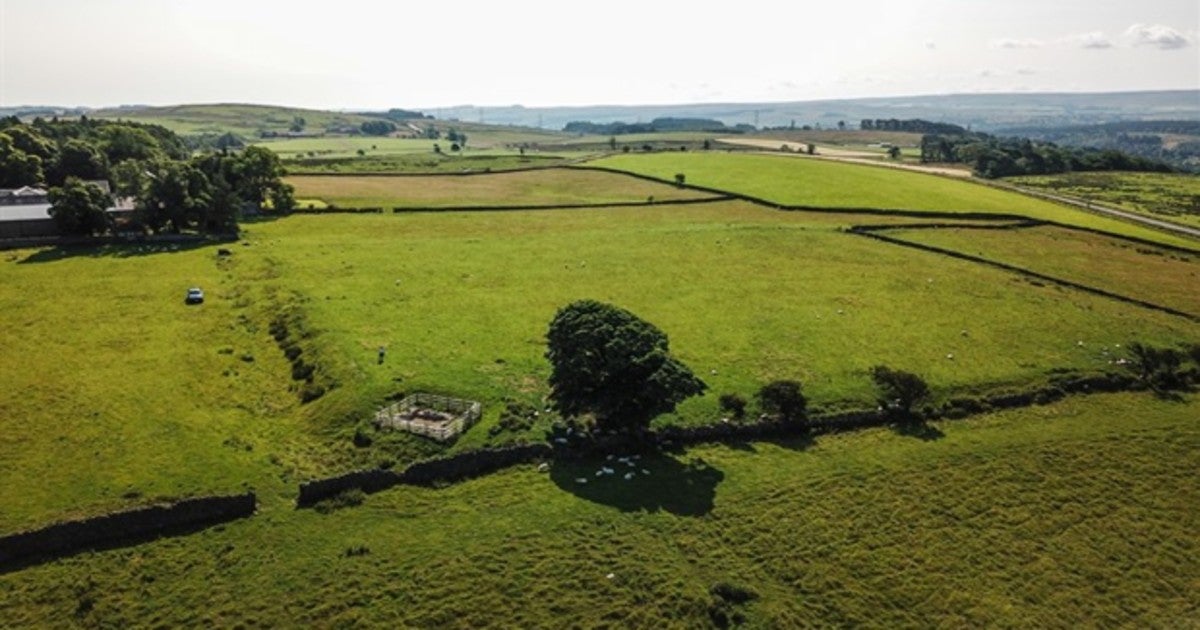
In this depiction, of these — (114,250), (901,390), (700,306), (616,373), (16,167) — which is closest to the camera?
(616,373)

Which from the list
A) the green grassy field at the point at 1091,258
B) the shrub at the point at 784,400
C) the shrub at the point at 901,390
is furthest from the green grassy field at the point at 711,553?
A: the green grassy field at the point at 1091,258

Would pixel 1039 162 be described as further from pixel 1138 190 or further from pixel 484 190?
pixel 484 190

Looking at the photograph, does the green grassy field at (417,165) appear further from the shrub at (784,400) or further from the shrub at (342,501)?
the shrub at (342,501)


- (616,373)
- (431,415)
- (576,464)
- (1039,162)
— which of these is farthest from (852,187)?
(431,415)

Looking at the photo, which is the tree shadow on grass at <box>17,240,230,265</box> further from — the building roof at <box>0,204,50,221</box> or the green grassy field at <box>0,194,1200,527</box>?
the building roof at <box>0,204,50,221</box>

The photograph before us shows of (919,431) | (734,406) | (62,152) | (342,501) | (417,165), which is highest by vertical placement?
(62,152)

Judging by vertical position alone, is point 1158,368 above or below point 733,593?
above
